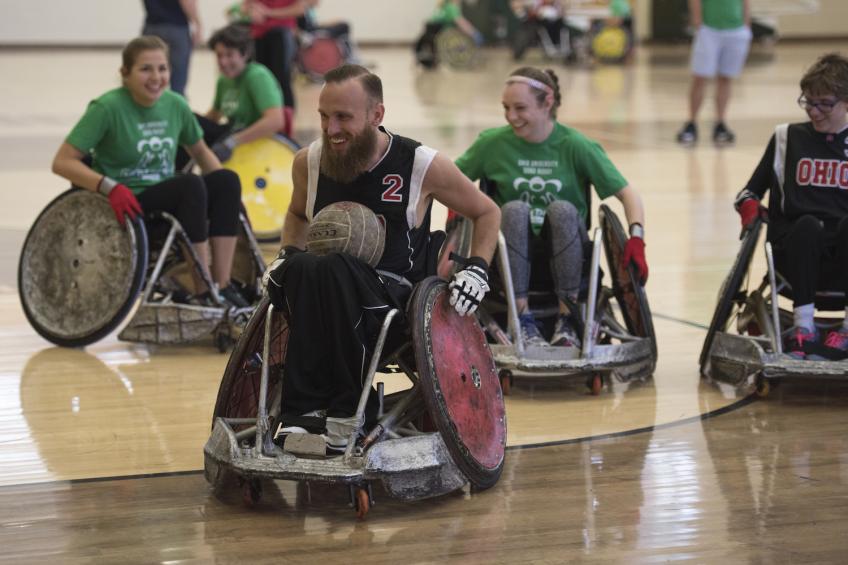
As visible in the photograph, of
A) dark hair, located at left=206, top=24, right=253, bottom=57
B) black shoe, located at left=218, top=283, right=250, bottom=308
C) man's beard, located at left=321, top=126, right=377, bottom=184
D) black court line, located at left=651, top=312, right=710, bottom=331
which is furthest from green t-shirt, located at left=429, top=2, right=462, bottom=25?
man's beard, located at left=321, top=126, right=377, bottom=184

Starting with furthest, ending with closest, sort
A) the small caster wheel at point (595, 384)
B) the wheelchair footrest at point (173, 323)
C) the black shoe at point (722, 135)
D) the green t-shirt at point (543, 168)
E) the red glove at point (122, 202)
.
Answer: the black shoe at point (722, 135), the wheelchair footrest at point (173, 323), the red glove at point (122, 202), the green t-shirt at point (543, 168), the small caster wheel at point (595, 384)

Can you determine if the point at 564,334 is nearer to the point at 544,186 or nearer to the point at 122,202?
the point at 544,186

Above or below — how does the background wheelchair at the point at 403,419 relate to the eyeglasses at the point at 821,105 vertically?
below

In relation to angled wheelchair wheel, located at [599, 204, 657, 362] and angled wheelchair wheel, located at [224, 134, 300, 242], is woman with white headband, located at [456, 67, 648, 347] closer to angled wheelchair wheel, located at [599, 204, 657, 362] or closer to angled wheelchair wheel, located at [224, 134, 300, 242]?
angled wheelchair wheel, located at [599, 204, 657, 362]

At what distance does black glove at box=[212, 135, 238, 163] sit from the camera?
7.01 metres

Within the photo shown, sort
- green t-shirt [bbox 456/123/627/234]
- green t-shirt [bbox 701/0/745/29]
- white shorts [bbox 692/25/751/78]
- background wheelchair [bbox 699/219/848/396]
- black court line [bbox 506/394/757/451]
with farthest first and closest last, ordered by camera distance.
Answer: white shorts [bbox 692/25/751/78]
green t-shirt [bbox 701/0/745/29]
green t-shirt [bbox 456/123/627/234]
background wheelchair [bbox 699/219/848/396]
black court line [bbox 506/394/757/451]

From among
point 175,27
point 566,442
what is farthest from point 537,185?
point 175,27

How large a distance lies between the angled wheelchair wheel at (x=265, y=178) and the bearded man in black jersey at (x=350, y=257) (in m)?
3.21

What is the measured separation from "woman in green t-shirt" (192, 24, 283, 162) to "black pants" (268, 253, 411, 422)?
3435mm

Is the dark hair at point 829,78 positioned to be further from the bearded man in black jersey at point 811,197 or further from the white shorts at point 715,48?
the white shorts at point 715,48

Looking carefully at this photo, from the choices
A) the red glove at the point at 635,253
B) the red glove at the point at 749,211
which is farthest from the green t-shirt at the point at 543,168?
the red glove at the point at 749,211

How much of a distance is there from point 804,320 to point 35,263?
2927mm

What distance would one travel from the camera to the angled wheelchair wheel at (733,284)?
482 cm

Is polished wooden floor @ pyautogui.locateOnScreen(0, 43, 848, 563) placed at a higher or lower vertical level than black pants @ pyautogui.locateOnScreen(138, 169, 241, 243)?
lower
